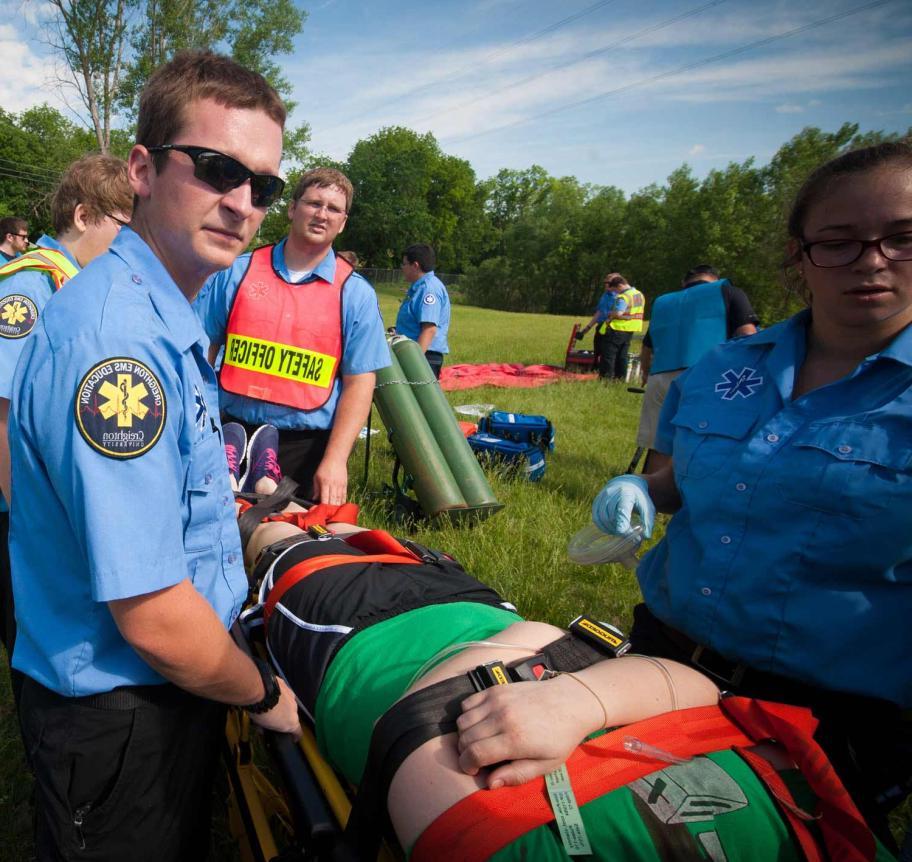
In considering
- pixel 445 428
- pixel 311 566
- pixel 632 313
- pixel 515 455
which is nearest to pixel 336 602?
pixel 311 566

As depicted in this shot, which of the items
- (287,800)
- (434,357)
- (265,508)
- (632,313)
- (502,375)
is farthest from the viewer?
(502,375)

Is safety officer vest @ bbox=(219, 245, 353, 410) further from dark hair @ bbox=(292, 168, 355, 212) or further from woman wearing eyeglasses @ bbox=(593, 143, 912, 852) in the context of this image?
woman wearing eyeglasses @ bbox=(593, 143, 912, 852)

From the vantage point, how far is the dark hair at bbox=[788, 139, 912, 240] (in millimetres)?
1474

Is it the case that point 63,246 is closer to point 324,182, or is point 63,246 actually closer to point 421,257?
point 324,182

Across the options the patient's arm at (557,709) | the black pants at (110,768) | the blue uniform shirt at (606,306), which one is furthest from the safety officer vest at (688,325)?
the blue uniform shirt at (606,306)

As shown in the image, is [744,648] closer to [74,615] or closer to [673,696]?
[673,696]

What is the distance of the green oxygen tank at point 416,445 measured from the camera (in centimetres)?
436

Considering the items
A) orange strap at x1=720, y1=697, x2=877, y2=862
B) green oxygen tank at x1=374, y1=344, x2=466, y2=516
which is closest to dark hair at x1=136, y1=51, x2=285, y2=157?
orange strap at x1=720, y1=697, x2=877, y2=862

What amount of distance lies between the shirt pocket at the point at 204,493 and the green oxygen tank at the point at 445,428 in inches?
125

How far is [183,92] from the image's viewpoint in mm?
1229

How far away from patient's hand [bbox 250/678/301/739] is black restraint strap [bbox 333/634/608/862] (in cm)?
33

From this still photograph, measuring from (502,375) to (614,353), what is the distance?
7.73 feet

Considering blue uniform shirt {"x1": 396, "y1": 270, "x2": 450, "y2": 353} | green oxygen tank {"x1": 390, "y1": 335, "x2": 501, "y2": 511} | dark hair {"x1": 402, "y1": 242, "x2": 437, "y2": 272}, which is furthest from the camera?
dark hair {"x1": 402, "y1": 242, "x2": 437, "y2": 272}

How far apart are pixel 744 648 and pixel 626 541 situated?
1.87 feet
